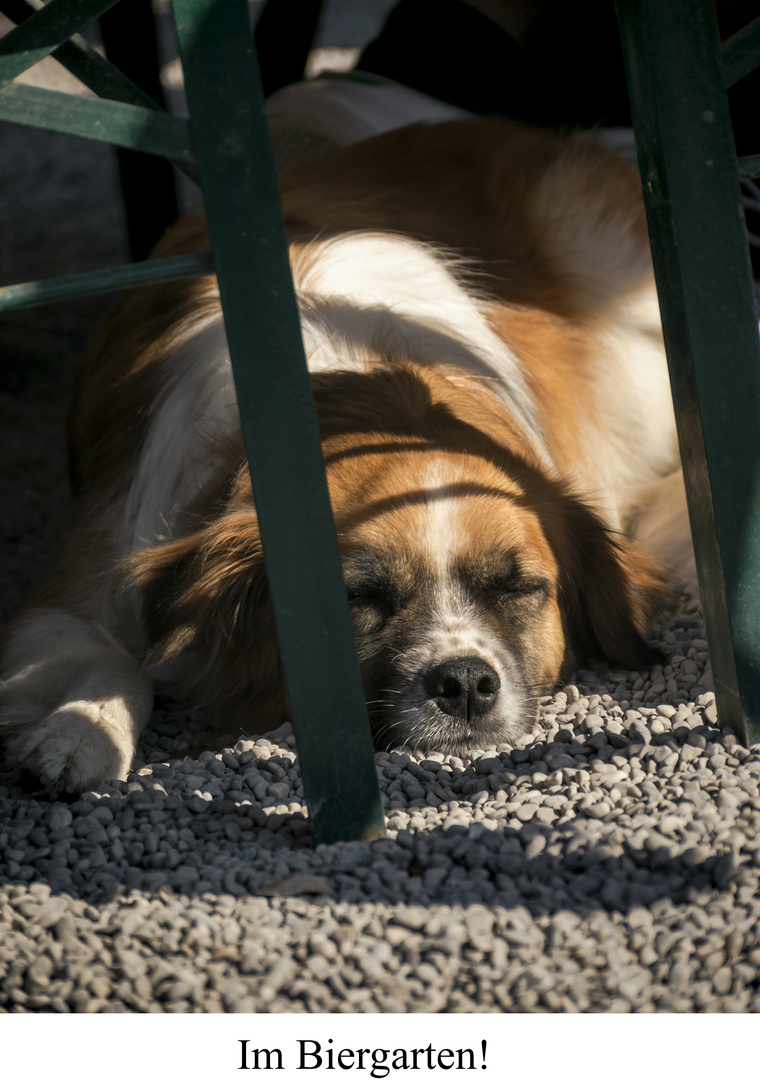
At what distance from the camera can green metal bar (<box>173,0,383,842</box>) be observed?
168cm

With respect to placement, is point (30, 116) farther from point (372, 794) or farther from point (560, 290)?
point (560, 290)

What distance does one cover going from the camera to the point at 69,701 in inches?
94.5

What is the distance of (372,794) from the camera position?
1.88m

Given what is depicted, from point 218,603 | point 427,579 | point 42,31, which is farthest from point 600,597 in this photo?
point 42,31

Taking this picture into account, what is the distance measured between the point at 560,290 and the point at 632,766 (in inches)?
85.1

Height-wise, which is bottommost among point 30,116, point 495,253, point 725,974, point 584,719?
point 725,974

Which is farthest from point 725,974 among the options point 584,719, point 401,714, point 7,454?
point 7,454

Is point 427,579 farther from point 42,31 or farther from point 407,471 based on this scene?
point 42,31

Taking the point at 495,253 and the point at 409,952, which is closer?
the point at 409,952

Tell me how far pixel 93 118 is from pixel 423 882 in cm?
142

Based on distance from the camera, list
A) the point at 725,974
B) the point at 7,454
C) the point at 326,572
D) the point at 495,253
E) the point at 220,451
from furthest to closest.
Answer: the point at 7,454, the point at 495,253, the point at 220,451, the point at 326,572, the point at 725,974

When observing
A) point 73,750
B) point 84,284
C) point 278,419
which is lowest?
point 73,750

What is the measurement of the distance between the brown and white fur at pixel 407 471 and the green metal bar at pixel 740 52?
1024 millimetres

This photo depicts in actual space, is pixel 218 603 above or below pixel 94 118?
below
